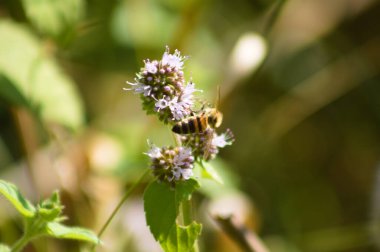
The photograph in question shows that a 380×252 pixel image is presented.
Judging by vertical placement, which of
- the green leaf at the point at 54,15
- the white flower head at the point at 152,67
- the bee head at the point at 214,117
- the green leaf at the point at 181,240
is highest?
the green leaf at the point at 54,15

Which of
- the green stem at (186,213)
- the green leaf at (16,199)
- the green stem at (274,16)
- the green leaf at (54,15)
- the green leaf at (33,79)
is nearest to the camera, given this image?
the green leaf at (16,199)

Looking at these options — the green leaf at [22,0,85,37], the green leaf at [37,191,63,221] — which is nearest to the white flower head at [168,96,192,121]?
the green leaf at [37,191,63,221]

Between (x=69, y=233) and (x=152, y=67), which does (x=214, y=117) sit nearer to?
(x=152, y=67)

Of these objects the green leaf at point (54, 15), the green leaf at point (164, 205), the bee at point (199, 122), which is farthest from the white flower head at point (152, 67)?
the green leaf at point (54, 15)

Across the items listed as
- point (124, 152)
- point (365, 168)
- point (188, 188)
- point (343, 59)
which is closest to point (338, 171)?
point (365, 168)

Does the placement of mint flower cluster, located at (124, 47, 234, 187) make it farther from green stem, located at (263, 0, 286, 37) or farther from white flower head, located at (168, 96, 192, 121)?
green stem, located at (263, 0, 286, 37)

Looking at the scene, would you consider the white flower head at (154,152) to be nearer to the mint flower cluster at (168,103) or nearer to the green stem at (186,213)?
the mint flower cluster at (168,103)
